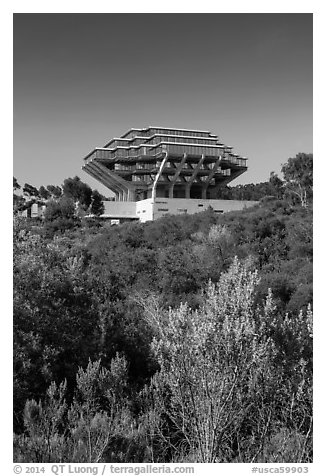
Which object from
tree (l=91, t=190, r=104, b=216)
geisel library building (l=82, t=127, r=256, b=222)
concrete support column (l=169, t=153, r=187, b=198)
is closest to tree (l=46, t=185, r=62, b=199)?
tree (l=91, t=190, r=104, b=216)

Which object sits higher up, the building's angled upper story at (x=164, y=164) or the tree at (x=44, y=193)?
the building's angled upper story at (x=164, y=164)

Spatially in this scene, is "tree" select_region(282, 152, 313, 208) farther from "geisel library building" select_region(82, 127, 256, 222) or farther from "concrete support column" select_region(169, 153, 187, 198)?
"concrete support column" select_region(169, 153, 187, 198)

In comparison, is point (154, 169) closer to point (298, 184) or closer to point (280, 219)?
point (298, 184)

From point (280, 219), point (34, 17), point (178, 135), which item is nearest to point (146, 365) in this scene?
point (34, 17)

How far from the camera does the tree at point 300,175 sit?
2898 cm

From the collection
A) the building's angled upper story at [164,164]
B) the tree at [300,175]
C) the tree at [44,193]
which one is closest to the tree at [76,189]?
the tree at [44,193]

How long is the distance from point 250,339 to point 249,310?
31cm

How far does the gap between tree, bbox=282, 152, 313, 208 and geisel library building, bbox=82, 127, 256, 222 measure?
6828mm

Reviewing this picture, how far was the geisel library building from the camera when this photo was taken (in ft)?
126

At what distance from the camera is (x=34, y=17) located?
202 inches

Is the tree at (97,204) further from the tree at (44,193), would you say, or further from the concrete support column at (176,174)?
the concrete support column at (176,174)

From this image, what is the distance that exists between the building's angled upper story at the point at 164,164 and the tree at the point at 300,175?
10.0 metres

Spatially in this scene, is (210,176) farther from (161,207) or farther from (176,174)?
(161,207)

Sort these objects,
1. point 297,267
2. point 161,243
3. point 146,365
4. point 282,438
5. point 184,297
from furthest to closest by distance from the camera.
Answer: point 161,243, point 297,267, point 184,297, point 146,365, point 282,438
